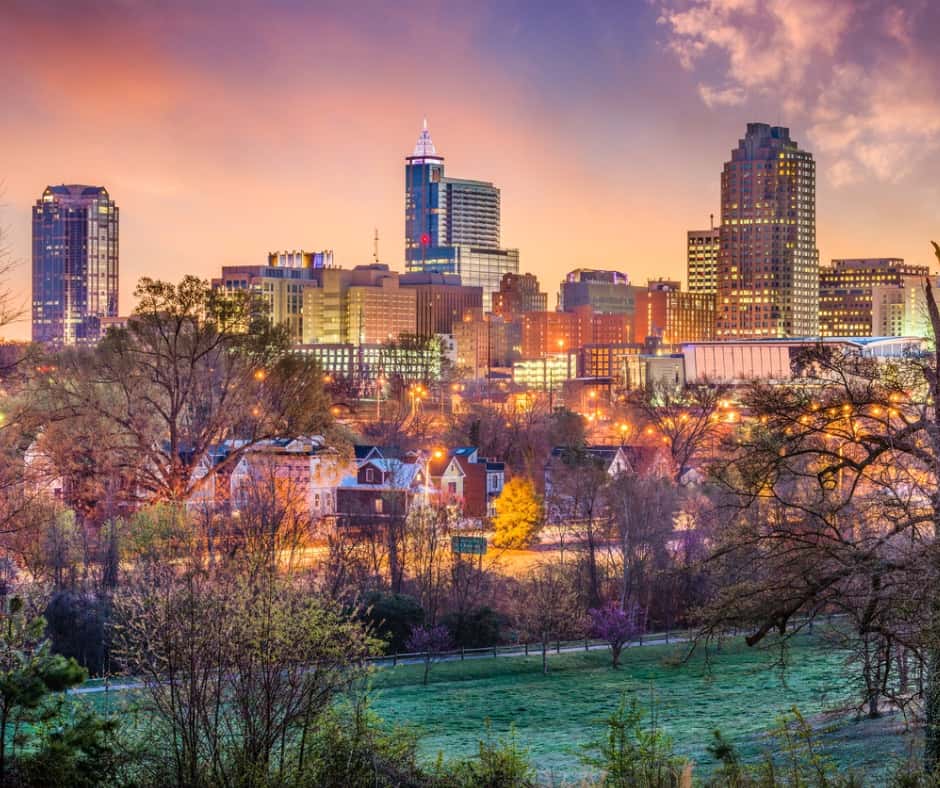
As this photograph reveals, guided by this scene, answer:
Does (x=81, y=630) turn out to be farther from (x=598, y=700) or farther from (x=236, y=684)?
(x=236, y=684)

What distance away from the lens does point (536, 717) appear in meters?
32.3

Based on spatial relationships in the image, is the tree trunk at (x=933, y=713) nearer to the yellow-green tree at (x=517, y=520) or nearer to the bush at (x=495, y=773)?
the bush at (x=495, y=773)

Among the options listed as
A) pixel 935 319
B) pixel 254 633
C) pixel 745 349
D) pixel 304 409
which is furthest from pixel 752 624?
pixel 745 349

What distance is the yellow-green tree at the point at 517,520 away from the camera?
2164 inches

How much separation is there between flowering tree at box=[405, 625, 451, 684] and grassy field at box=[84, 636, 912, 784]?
20.4 inches

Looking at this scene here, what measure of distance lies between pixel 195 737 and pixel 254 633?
73.7 inches

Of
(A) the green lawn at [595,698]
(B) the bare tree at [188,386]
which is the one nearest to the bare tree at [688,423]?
(B) the bare tree at [188,386]

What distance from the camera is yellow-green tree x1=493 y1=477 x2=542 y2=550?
180 ft

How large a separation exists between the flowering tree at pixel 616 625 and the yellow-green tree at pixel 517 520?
10994 mm

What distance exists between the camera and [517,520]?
55.1 metres

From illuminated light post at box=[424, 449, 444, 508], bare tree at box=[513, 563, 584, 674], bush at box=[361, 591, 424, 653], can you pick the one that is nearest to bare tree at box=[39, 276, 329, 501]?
illuminated light post at box=[424, 449, 444, 508]

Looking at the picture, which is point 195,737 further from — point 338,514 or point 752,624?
point 338,514

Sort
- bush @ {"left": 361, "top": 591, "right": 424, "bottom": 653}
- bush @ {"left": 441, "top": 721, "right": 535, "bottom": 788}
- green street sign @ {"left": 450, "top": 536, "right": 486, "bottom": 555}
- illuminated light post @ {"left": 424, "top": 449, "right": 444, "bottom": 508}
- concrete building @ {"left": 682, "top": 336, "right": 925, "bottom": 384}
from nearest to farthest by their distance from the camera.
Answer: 1. bush @ {"left": 441, "top": 721, "right": 535, "bottom": 788}
2. bush @ {"left": 361, "top": 591, "right": 424, "bottom": 653}
3. green street sign @ {"left": 450, "top": 536, "right": 486, "bottom": 555}
4. illuminated light post @ {"left": 424, "top": 449, "right": 444, "bottom": 508}
5. concrete building @ {"left": 682, "top": 336, "right": 925, "bottom": 384}

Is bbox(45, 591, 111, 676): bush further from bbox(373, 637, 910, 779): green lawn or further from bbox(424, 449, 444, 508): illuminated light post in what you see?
bbox(424, 449, 444, 508): illuminated light post
